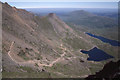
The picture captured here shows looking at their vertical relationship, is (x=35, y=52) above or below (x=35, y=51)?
below

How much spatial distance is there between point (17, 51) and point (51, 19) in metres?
76.9

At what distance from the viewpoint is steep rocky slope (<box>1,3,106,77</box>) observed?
3761cm

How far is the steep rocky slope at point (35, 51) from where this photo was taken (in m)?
37.6

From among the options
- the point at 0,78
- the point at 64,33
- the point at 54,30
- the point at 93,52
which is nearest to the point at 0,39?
the point at 0,78

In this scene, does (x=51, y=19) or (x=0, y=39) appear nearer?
(x=0, y=39)

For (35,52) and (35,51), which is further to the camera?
(35,51)

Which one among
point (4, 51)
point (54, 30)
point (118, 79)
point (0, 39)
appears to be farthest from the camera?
point (54, 30)

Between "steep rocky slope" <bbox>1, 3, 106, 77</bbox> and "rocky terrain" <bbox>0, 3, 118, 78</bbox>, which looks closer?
"rocky terrain" <bbox>0, 3, 118, 78</bbox>

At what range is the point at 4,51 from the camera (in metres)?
39.1

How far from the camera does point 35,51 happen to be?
185 ft

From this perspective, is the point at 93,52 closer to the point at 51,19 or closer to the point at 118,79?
the point at 51,19

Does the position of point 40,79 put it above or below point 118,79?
below

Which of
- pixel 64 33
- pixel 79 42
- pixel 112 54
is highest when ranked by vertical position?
pixel 64 33

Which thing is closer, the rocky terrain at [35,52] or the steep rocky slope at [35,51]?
the rocky terrain at [35,52]
